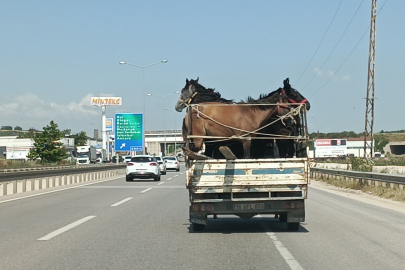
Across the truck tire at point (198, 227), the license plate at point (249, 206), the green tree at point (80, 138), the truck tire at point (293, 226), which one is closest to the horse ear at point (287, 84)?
the license plate at point (249, 206)

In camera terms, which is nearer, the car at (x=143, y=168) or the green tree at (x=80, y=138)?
the car at (x=143, y=168)

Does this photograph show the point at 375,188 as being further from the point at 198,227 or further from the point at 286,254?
the point at 286,254

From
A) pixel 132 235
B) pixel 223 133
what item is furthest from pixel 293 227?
pixel 132 235

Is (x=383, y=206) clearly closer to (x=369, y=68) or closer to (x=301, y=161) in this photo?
(x=301, y=161)

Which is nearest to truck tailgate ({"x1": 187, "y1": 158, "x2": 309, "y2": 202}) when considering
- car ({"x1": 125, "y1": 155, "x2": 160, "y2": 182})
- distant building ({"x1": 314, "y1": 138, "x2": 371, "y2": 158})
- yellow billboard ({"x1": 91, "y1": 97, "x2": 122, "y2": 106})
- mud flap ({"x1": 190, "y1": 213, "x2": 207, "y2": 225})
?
mud flap ({"x1": 190, "y1": 213, "x2": 207, "y2": 225})

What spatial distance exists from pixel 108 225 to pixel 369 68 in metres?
30.3

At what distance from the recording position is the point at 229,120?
10555 millimetres

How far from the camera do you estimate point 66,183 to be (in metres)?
31.7

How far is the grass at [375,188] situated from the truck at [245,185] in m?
9.72

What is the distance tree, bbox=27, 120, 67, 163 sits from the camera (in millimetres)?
92562

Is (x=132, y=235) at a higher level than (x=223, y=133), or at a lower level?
lower

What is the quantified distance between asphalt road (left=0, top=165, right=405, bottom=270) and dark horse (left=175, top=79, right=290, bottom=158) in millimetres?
1811

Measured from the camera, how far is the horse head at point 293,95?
1064 cm

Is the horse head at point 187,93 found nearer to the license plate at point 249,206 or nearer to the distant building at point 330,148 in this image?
the license plate at point 249,206
